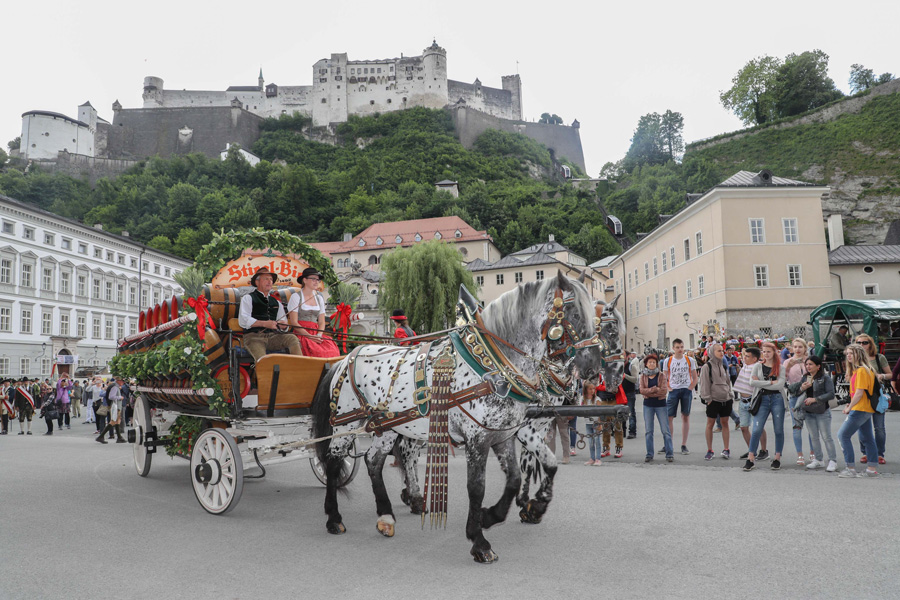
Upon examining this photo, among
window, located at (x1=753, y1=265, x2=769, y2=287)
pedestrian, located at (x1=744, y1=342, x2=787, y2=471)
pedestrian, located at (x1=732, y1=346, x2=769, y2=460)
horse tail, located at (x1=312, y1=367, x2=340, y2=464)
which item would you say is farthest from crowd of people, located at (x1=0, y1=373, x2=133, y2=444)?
window, located at (x1=753, y1=265, x2=769, y2=287)

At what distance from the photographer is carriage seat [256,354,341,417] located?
21.5 feet

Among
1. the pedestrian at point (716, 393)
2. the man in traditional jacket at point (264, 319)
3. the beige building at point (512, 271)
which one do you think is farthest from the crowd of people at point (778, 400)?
the beige building at point (512, 271)

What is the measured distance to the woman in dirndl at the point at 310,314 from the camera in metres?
7.39

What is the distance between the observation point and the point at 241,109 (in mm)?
106938

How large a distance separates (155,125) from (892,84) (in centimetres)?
10258

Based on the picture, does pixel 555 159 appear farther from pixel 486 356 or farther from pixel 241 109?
pixel 486 356

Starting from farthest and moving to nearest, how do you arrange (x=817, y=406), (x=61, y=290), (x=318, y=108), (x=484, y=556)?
(x=318, y=108) → (x=61, y=290) → (x=817, y=406) → (x=484, y=556)

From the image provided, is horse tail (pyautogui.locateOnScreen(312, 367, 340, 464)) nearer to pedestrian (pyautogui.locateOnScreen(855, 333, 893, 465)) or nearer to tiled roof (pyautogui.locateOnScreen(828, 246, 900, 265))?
pedestrian (pyautogui.locateOnScreen(855, 333, 893, 465))

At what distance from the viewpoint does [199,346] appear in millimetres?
6758

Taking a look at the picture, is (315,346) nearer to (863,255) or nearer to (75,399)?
(75,399)

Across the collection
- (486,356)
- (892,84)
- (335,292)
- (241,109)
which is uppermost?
(241,109)

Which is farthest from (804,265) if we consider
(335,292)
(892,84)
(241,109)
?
(241,109)

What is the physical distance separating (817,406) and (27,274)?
5104 centimetres

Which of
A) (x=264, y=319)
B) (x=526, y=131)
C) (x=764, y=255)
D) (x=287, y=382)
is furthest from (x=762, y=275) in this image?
(x=526, y=131)
